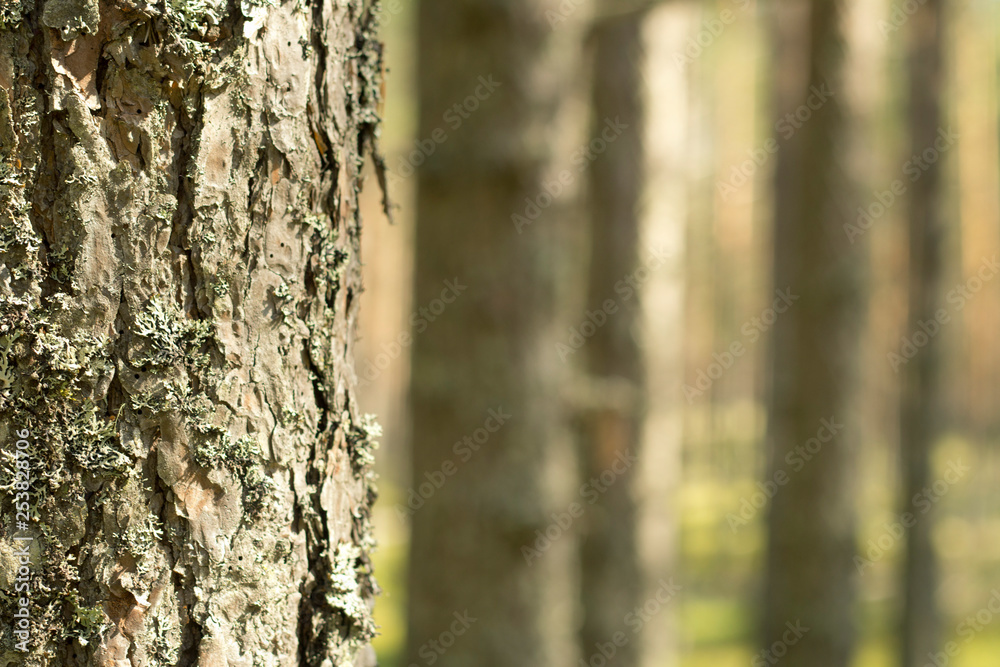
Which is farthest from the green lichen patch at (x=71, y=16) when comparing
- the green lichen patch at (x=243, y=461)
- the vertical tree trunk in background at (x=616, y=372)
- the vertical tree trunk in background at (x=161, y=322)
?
the vertical tree trunk in background at (x=616, y=372)

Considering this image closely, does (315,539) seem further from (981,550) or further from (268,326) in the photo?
(981,550)

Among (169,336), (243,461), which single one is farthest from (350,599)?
(169,336)

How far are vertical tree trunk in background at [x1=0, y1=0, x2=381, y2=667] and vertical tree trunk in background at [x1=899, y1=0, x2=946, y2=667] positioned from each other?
6.51 metres

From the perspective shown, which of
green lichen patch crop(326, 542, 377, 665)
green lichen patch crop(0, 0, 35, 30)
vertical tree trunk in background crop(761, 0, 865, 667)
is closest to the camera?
green lichen patch crop(0, 0, 35, 30)

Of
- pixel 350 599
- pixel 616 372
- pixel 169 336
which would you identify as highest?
pixel 169 336

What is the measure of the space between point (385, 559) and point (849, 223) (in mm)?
13117

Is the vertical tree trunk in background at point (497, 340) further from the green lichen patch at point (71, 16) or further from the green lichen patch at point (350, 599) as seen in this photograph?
the green lichen patch at point (71, 16)

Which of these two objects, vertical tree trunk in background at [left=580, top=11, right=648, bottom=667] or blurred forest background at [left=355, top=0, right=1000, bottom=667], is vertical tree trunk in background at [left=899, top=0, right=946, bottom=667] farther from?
vertical tree trunk in background at [left=580, top=11, right=648, bottom=667]

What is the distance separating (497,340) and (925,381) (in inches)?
195

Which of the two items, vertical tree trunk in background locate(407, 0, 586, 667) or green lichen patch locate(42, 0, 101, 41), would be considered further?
vertical tree trunk in background locate(407, 0, 586, 667)

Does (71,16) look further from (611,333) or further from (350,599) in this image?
(611,333)

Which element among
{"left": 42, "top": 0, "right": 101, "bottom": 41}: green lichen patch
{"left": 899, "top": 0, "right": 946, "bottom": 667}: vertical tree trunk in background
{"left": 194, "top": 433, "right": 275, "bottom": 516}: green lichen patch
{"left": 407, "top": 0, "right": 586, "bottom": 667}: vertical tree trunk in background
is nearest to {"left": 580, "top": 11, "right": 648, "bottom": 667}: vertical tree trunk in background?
{"left": 407, "top": 0, "right": 586, "bottom": 667}: vertical tree trunk in background

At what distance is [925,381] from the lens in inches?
263

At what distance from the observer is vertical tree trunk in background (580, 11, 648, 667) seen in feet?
15.5
